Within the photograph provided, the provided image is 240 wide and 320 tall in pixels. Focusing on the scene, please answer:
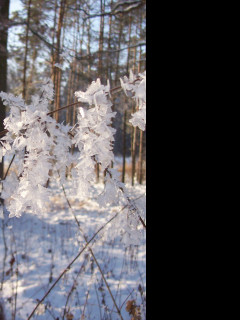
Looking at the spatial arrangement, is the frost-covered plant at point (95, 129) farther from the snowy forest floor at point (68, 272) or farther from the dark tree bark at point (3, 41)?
the dark tree bark at point (3, 41)

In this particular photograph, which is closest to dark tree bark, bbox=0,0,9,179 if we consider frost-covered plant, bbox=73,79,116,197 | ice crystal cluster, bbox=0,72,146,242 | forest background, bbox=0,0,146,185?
forest background, bbox=0,0,146,185

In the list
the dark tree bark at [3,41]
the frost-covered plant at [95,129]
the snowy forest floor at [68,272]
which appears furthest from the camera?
the dark tree bark at [3,41]

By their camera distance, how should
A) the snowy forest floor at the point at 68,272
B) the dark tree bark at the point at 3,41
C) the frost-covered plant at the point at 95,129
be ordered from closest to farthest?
1. the frost-covered plant at the point at 95,129
2. the snowy forest floor at the point at 68,272
3. the dark tree bark at the point at 3,41

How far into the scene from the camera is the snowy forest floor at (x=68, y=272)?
7.43 ft

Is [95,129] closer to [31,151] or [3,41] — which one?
[31,151]

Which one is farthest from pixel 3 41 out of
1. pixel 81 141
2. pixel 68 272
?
pixel 81 141

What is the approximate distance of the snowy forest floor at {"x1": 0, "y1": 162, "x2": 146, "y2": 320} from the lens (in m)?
2.26

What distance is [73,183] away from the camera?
1.11m

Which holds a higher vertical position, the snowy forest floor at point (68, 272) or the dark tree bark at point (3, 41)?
the dark tree bark at point (3, 41)

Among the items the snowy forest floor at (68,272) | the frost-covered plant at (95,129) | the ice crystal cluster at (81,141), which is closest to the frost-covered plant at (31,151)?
the ice crystal cluster at (81,141)

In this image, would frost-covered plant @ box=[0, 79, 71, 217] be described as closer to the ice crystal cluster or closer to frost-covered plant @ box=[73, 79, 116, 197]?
the ice crystal cluster

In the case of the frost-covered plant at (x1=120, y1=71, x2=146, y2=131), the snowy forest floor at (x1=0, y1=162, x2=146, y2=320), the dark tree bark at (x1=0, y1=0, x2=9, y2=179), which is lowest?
the snowy forest floor at (x1=0, y1=162, x2=146, y2=320)
